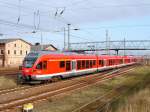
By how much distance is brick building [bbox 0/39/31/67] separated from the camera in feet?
228

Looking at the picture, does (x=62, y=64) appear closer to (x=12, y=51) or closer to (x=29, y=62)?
(x=29, y=62)

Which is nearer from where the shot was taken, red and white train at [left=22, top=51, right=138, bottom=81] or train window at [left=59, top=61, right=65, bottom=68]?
red and white train at [left=22, top=51, right=138, bottom=81]

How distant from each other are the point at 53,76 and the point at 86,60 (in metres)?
10.1

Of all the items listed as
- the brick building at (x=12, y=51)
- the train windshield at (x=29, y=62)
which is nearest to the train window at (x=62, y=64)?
the train windshield at (x=29, y=62)

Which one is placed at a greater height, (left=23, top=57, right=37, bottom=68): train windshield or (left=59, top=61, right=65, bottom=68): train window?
(left=23, top=57, right=37, bottom=68): train windshield

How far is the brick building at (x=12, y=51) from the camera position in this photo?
228 feet

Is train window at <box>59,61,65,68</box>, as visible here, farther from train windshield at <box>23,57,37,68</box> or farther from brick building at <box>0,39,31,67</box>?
brick building at <box>0,39,31,67</box>

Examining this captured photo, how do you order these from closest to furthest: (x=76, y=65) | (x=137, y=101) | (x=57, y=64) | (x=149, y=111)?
(x=149, y=111)
(x=137, y=101)
(x=57, y=64)
(x=76, y=65)

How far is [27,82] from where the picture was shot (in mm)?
25797

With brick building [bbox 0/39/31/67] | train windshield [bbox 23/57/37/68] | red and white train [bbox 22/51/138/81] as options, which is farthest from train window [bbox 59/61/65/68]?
brick building [bbox 0/39/31/67]

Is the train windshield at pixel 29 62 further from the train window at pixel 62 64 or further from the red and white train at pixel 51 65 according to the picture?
the train window at pixel 62 64

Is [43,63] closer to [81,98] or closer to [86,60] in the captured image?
[81,98]

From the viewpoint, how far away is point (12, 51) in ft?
241

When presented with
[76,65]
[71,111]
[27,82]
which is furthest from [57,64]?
[71,111]
